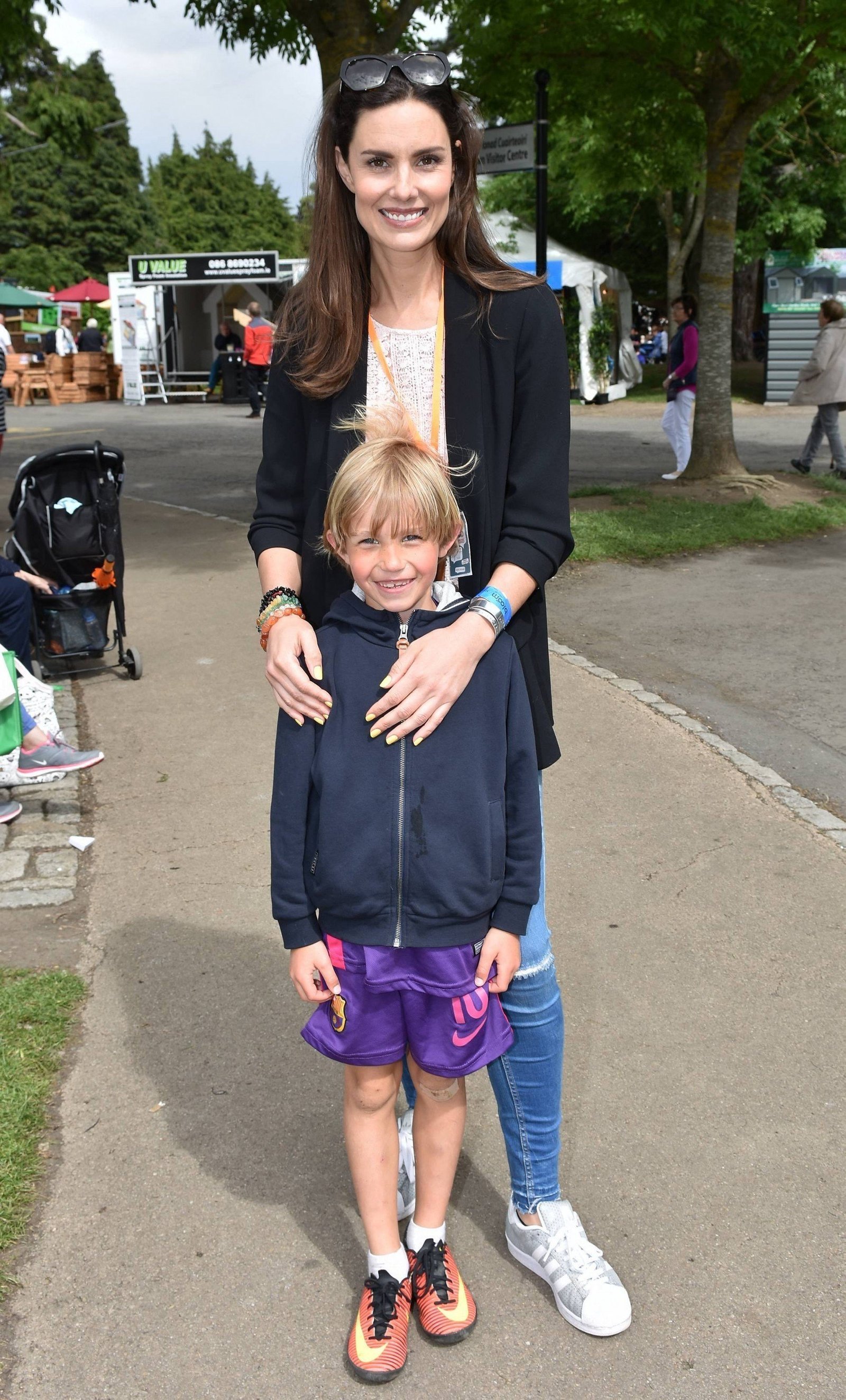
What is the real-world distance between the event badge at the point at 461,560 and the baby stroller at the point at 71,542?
468 centimetres

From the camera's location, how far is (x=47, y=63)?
1889cm

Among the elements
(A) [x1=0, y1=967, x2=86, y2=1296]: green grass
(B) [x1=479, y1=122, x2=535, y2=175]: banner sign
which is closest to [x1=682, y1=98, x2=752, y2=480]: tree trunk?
(B) [x1=479, y1=122, x2=535, y2=175]: banner sign

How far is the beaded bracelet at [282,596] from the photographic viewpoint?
2.35 metres

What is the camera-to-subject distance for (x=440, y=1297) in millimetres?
2428

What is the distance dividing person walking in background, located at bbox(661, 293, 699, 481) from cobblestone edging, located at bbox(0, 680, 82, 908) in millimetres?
9168

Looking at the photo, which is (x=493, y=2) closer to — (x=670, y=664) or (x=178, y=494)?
(x=178, y=494)

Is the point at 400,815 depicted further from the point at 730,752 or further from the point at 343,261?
the point at 730,752

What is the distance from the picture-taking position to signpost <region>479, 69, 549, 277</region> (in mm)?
9938

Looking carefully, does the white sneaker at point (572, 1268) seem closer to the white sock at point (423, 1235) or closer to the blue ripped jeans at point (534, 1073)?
the blue ripped jeans at point (534, 1073)

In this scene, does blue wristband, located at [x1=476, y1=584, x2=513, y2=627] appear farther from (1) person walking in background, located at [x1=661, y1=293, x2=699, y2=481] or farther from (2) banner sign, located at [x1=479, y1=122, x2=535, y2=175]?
(1) person walking in background, located at [x1=661, y1=293, x2=699, y2=481]

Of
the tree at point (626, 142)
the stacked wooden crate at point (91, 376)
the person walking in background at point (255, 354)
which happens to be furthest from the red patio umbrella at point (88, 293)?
the person walking in background at point (255, 354)

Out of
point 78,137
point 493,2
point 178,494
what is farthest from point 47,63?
point 493,2

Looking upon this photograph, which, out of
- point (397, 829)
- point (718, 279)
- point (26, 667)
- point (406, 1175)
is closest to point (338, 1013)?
point (397, 829)

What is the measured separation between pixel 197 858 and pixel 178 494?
9.80 meters
